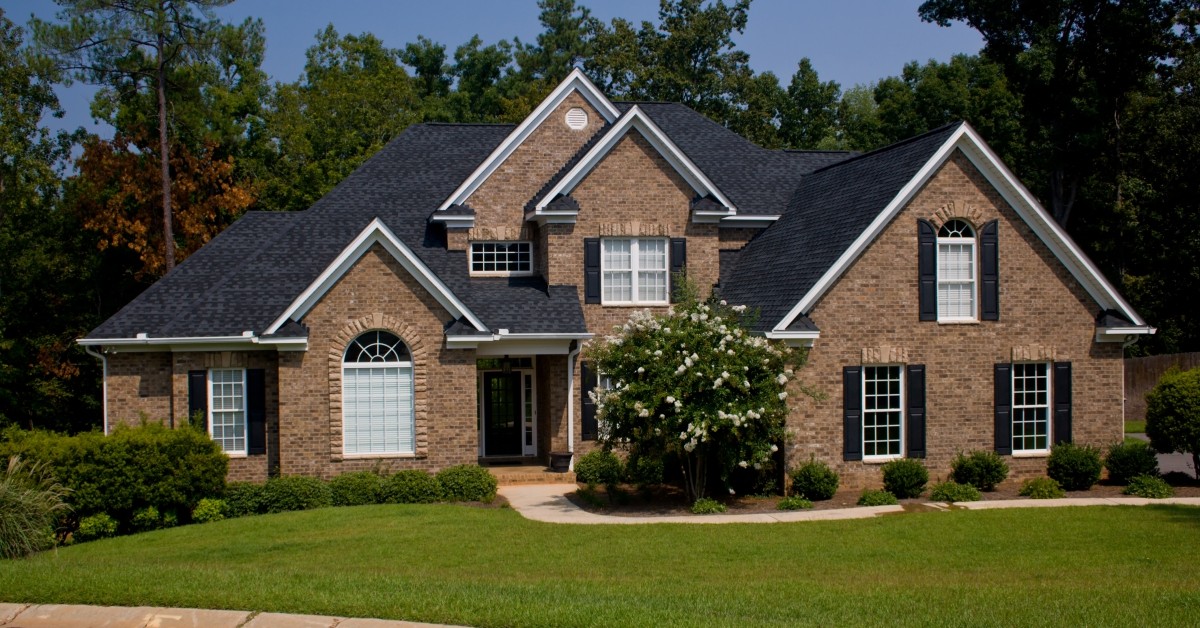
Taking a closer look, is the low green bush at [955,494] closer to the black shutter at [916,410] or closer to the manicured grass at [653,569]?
the black shutter at [916,410]

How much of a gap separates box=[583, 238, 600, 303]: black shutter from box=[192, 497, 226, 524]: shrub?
30.2 ft

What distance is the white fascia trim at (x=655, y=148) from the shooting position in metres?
25.3

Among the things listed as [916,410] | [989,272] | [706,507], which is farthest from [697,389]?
[989,272]

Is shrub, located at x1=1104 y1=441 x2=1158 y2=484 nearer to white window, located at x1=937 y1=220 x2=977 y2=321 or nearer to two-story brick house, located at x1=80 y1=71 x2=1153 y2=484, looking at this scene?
two-story brick house, located at x1=80 y1=71 x2=1153 y2=484

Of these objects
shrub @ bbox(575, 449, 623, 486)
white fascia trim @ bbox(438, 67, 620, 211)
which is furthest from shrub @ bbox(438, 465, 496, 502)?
white fascia trim @ bbox(438, 67, 620, 211)

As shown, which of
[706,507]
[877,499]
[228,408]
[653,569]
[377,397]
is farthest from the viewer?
[228,408]

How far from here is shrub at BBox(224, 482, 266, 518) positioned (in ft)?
70.2

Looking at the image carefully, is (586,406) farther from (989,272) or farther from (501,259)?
(989,272)

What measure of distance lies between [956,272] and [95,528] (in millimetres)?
17275

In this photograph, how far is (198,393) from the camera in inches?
918

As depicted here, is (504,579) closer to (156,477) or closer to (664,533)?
(664,533)

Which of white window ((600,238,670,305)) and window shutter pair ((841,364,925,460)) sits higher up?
white window ((600,238,670,305))

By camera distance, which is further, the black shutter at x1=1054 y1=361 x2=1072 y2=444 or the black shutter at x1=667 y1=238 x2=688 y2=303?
the black shutter at x1=667 y1=238 x2=688 y2=303

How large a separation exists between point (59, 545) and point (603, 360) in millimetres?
10021
